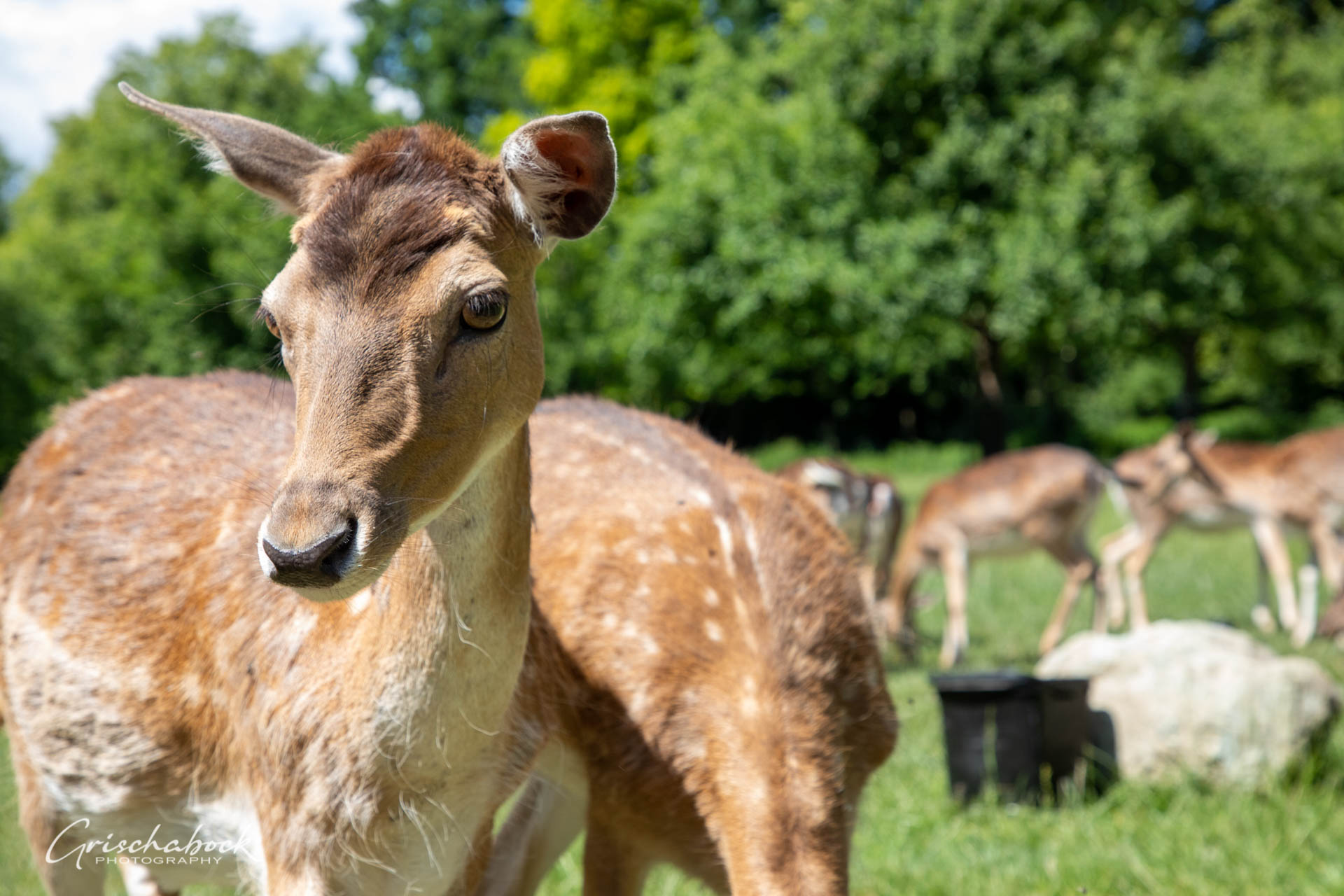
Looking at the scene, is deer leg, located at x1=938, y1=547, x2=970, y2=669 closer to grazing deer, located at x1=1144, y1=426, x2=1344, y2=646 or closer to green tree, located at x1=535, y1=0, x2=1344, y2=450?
grazing deer, located at x1=1144, y1=426, x2=1344, y2=646

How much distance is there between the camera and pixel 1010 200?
20891mm

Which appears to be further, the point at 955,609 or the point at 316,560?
the point at 955,609

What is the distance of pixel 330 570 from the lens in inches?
75.3

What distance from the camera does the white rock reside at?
5.68 m

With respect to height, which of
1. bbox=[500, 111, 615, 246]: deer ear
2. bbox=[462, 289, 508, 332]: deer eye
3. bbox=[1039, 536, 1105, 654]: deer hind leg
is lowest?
bbox=[1039, 536, 1105, 654]: deer hind leg

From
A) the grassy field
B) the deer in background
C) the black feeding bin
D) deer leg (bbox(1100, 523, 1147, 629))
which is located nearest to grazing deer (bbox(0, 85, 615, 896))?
the grassy field

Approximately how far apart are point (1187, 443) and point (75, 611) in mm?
12926

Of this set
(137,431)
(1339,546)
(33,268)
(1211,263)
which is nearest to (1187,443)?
(1339,546)

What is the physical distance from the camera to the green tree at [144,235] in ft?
79.9

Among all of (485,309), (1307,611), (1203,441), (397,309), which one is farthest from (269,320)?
(1203,441)

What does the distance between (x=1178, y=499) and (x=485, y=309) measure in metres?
13.0

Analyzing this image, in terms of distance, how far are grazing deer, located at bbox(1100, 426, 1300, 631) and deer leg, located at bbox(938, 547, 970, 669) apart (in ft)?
7.08

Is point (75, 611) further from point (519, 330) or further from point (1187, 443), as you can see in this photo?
point (1187, 443)

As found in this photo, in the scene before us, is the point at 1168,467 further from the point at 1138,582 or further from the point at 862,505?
Answer: the point at 862,505
